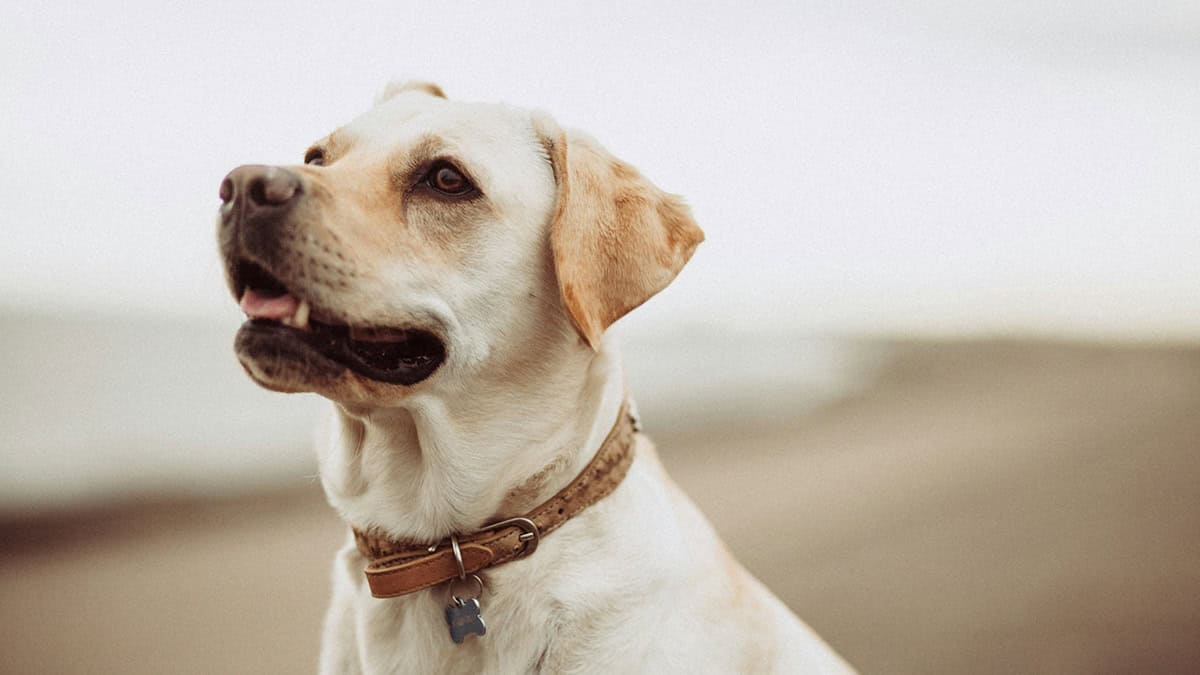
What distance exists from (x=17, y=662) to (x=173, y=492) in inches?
74.5

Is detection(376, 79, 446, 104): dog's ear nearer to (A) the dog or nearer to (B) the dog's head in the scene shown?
(B) the dog's head

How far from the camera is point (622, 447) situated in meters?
2.11

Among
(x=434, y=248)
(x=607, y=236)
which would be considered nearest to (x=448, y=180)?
(x=434, y=248)

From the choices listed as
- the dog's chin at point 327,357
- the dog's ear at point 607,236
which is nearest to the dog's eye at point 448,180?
the dog's ear at point 607,236

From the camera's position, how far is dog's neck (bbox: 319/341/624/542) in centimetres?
203

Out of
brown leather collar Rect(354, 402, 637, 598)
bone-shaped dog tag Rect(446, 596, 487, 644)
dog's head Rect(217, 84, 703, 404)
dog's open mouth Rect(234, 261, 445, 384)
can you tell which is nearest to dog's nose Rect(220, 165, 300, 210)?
dog's head Rect(217, 84, 703, 404)

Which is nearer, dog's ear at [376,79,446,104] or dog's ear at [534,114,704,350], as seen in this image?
dog's ear at [534,114,704,350]

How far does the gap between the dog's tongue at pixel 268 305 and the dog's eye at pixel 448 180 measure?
0.42 metres

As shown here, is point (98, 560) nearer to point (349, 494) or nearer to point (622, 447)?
point (349, 494)

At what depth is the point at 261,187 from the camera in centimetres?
177

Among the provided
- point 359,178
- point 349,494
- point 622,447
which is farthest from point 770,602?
point 359,178

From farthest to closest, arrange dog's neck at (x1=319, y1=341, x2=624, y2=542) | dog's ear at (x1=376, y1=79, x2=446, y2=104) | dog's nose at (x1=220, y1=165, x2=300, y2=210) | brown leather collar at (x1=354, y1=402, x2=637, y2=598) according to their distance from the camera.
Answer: dog's ear at (x1=376, y1=79, x2=446, y2=104)
dog's neck at (x1=319, y1=341, x2=624, y2=542)
brown leather collar at (x1=354, y1=402, x2=637, y2=598)
dog's nose at (x1=220, y1=165, x2=300, y2=210)

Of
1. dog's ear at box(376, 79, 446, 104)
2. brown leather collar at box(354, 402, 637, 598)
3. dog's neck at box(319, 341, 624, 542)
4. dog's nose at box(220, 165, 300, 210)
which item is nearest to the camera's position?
dog's nose at box(220, 165, 300, 210)

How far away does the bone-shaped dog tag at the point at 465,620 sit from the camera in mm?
1875
